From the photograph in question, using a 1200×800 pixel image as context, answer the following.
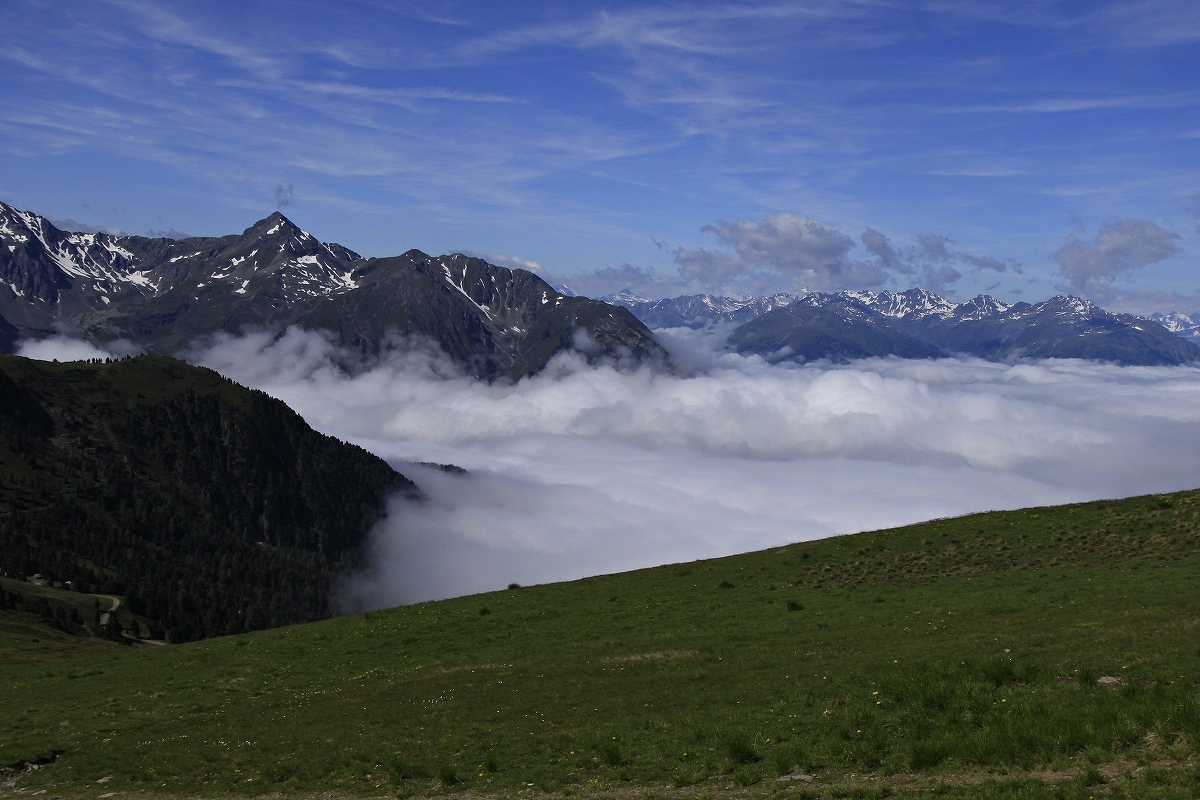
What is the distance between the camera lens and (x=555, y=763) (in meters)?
22.0

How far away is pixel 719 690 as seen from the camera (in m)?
27.3

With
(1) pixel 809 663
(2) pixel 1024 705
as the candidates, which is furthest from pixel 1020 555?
(2) pixel 1024 705

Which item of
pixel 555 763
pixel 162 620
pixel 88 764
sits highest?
pixel 555 763

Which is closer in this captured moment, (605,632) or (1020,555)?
(605,632)

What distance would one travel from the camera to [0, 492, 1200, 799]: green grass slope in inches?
719

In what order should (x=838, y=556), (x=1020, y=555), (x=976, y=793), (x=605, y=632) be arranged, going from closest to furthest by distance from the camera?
(x=976, y=793)
(x=605, y=632)
(x=1020, y=555)
(x=838, y=556)

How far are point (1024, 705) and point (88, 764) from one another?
29219 mm

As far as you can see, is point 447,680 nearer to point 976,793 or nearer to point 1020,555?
point 976,793

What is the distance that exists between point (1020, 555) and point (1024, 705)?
1256 inches

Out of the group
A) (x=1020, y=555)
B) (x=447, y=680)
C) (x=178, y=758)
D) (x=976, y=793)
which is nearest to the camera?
(x=976, y=793)

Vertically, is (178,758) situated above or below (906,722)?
below

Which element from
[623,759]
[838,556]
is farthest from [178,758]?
[838,556]

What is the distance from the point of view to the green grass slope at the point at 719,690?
18266 mm

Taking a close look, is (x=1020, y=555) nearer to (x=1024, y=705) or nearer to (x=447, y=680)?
(x=1024, y=705)
